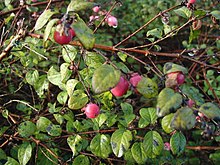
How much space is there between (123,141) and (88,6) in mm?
443

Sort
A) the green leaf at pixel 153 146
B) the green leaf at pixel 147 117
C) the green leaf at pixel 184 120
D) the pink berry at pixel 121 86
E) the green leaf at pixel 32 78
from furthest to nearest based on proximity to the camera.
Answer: the green leaf at pixel 32 78
the green leaf at pixel 147 117
the green leaf at pixel 153 146
the pink berry at pixel 121 86
the green leaf at pixel 184 120

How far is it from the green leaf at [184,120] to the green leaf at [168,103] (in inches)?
0.7

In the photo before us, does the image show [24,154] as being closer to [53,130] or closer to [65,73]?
[53,130]

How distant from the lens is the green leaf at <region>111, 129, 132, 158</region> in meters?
1.10

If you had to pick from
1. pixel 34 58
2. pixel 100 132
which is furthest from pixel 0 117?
pixel 100 132

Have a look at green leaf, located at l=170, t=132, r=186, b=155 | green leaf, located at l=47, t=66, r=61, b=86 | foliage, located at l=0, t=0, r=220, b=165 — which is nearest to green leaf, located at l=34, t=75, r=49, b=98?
foliage, located at l=0, t=0, r=220, b=165

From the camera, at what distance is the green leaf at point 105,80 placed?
→ 2.49 ft

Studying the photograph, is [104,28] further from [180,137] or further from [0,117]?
[180,137]

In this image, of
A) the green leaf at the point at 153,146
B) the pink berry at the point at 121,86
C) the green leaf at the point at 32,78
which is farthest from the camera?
the green leaf at the point at 32,78

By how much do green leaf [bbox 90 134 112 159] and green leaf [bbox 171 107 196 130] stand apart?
0.51 m

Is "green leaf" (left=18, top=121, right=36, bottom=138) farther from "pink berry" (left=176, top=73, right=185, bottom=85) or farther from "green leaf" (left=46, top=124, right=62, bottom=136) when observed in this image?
"pink berry" (left=176, top=73, right=185, bottom=85)

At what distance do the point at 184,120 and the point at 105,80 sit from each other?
183 millimetres

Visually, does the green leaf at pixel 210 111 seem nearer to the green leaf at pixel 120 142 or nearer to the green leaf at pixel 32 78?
the green leaf at pixel 120 142

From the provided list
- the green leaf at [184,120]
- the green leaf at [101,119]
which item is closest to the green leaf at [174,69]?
the green leaf at [184,120]
